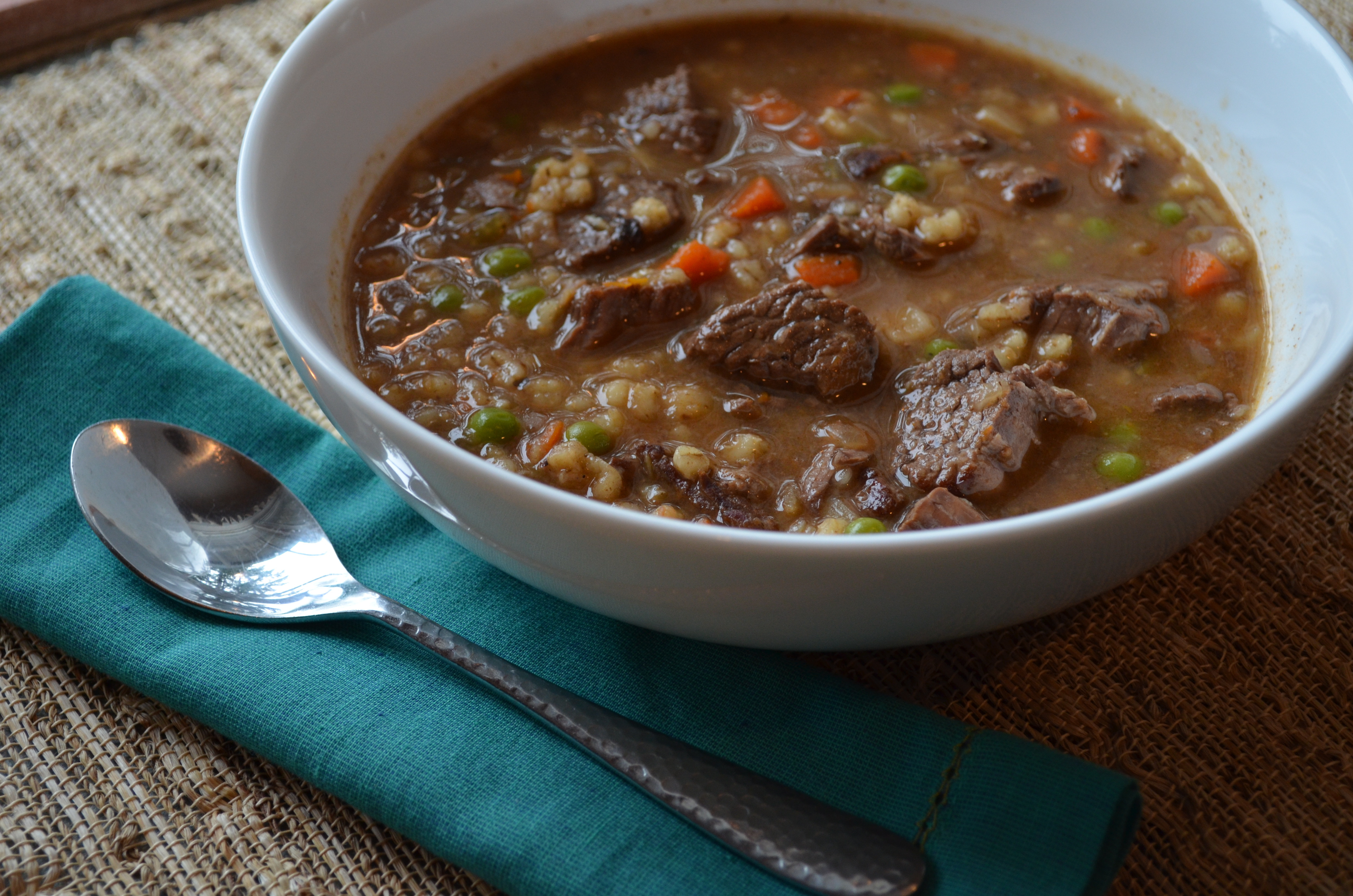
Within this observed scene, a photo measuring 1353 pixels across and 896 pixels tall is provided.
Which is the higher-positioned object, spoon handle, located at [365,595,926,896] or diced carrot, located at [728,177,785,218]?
diced carrot, located at [728,177,785,218]

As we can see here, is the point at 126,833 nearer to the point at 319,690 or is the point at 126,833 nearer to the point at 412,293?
the point at 319,690

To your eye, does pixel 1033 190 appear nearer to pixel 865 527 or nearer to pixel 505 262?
pixel 865 527

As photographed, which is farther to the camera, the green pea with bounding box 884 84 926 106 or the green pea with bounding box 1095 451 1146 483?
the green pea with bounding box 884 84 926 106

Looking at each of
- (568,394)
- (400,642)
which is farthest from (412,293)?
(400,642)

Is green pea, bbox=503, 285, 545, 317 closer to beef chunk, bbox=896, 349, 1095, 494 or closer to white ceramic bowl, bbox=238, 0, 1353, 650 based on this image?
white ceramic bowl, bbox=238, 0, 1353, 650

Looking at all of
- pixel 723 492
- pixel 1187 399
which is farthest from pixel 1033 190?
pixel 723 492

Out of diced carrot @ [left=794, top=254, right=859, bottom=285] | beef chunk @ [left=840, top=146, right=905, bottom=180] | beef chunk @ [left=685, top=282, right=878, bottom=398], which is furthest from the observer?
beef chunk @ [left=840, top=146, right=905, bottom=180]

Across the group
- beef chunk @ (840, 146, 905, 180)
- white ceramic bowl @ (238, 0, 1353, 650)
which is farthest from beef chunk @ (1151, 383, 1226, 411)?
beef chunk @ (840, 146, 905, 180)
